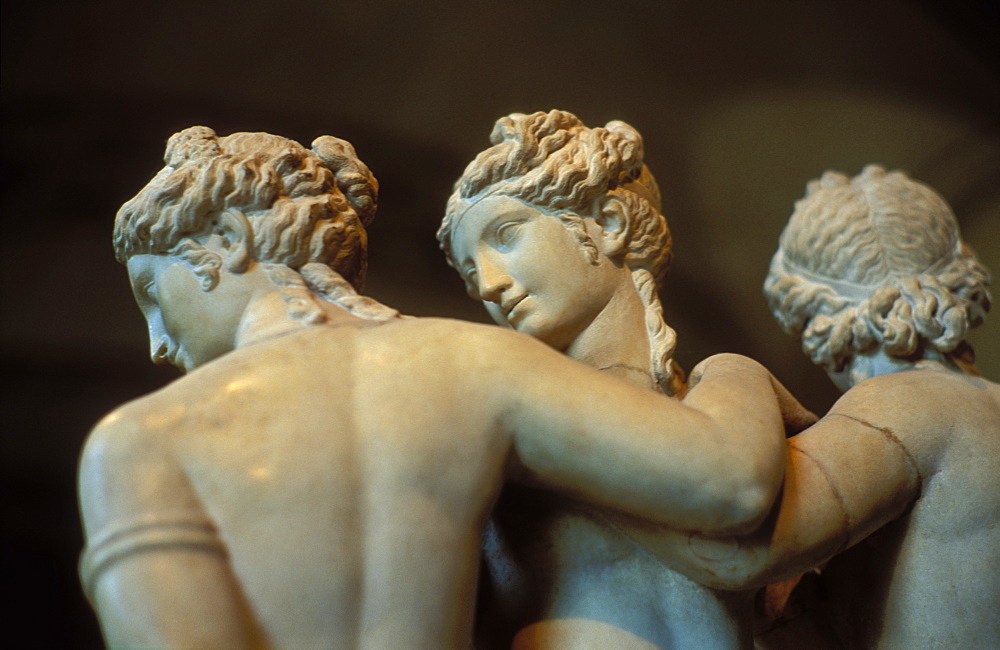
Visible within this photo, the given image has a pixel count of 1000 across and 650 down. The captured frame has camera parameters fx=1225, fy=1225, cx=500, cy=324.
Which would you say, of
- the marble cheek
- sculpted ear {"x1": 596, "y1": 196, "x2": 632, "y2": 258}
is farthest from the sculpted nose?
sculpted ear {"x1": 596, "y1": 196, "x2": 632, "y2": 258}

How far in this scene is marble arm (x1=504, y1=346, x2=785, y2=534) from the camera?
185 cm

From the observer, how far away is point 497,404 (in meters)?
1.86

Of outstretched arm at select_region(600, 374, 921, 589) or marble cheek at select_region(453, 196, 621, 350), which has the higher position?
marble cheek at select_region(453, 196, 621, 350)

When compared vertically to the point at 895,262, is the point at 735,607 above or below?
below

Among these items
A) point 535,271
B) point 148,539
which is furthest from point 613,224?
point 148,539

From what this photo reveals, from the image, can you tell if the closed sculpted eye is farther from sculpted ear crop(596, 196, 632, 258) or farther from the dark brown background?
the dark brown background

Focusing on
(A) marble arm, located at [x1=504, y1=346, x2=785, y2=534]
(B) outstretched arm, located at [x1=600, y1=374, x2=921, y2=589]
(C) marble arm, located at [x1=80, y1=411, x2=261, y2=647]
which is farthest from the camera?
(B) outstretched arm, located at [x1=600, y1=374, x2=921, y2=589]

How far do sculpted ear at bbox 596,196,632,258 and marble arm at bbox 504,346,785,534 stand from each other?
63cm

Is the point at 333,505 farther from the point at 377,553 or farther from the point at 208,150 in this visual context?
the point at 208,150

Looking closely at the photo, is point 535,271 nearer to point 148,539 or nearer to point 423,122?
point 148,539

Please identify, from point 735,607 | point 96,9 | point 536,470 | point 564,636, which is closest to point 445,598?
point 536,470

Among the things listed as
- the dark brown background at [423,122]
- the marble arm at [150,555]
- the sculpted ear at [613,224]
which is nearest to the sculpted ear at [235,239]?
the marble arm at [150,555]

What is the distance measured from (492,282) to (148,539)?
0.99 metres

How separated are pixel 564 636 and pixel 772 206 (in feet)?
10.1
